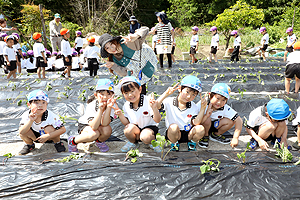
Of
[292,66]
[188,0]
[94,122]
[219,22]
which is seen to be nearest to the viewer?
[94,122]

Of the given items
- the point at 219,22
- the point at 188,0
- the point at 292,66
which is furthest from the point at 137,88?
the point at 188,0

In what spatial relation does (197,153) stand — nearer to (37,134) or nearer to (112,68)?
(112,68)

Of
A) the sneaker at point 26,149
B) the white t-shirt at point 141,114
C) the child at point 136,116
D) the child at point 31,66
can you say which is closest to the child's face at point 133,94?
the child at point 136,116

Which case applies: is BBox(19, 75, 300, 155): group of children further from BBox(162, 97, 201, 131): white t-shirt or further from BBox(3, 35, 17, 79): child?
BBox(3, 35, 17, 79): child

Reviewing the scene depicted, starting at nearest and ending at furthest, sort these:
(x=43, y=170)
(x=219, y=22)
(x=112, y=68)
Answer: (x=43, y=170), (x=112, y=68), (x=219, y=22)

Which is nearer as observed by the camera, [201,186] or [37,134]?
[201,186]

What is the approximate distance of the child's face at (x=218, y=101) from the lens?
2.92 m

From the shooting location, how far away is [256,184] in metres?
1.96

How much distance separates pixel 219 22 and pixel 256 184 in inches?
550

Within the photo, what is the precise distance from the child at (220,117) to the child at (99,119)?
4.22 feet

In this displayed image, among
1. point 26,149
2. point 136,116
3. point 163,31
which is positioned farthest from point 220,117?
point 163,31

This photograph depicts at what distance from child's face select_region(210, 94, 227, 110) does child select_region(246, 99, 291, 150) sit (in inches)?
18.9

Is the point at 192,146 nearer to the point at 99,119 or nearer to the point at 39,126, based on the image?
the point at 99,119

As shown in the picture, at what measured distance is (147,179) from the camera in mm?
2041
